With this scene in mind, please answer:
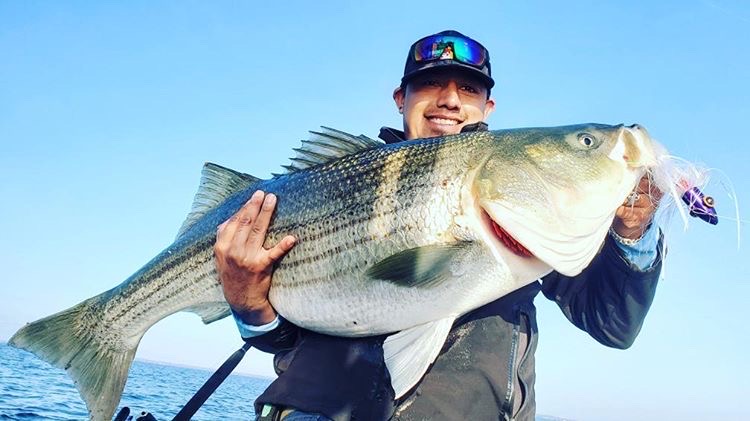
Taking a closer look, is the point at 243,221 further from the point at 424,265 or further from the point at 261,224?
the point at 424,265

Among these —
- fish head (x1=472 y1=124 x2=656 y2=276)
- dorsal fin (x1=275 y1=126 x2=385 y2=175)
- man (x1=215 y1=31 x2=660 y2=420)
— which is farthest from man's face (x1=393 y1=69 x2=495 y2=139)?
fish head (x1=472 y1=124 x2=656 y2=276)

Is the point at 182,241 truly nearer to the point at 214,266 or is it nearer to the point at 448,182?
the point at 214,266

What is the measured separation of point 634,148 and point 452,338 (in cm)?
163

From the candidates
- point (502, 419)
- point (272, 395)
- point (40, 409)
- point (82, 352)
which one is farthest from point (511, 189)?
point (40, 409)

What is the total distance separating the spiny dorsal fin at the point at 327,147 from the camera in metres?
4.29

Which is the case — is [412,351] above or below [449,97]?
below

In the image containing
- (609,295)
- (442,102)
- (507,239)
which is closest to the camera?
(507,239)

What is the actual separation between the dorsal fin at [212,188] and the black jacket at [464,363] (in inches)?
51.9

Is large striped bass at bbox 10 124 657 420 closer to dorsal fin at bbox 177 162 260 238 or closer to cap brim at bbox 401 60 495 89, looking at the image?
dorsal fin at bbox 177 162 260 238

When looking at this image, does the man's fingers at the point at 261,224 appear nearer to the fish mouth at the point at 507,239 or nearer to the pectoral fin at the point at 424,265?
the pectoral fin at the point at 424,265

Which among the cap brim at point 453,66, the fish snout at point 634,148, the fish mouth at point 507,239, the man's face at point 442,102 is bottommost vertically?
the fish mouth at point 507,239

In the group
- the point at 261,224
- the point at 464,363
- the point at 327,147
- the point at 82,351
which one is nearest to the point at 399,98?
the point at 327,147

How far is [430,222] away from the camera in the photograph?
3549 millimetres

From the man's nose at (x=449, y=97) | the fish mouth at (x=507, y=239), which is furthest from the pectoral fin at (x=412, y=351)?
the man's nose at (x=449, y=97)
